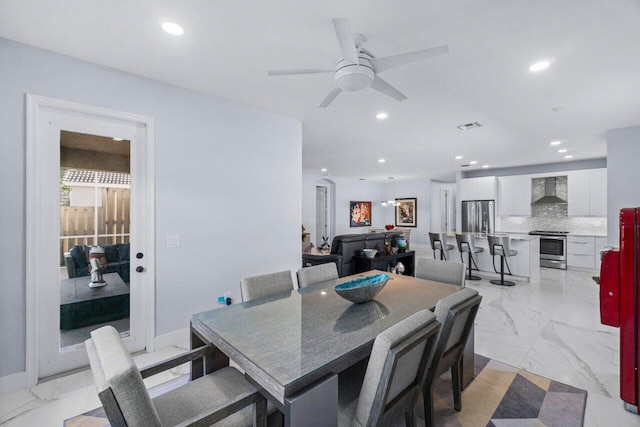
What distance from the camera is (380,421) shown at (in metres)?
1.22

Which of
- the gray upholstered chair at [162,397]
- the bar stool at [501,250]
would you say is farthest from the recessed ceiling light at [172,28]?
the bar stool at [501,250]

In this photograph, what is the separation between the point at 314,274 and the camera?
2566mm

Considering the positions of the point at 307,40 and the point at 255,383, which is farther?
the point at 307,40

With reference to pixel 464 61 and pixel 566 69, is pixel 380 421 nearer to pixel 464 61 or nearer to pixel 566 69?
pixel 464 61

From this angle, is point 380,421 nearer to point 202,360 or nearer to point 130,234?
→ point 202,360

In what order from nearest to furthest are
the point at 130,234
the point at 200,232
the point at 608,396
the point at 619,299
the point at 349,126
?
the point at 619,299
the point at 608,396
the point at 130,234
the point at 200,232
the point at 349,126

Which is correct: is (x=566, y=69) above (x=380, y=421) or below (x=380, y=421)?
above

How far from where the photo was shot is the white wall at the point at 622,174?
4.14 metres

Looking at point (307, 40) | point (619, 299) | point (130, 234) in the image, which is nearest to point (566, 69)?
point (619, 299)

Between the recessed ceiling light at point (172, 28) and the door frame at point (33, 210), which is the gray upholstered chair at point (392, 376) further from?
the door frame at point (33, 210)

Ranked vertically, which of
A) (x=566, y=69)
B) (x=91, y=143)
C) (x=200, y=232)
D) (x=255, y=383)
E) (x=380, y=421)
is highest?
(x=566, y=69)

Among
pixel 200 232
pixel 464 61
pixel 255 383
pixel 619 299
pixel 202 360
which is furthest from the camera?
pixel 200 232

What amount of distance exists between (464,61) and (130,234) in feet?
11.0

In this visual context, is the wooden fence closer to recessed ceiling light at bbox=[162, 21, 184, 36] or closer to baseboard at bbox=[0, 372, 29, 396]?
baseboard at bbox=[0, 372, 29, 396]
